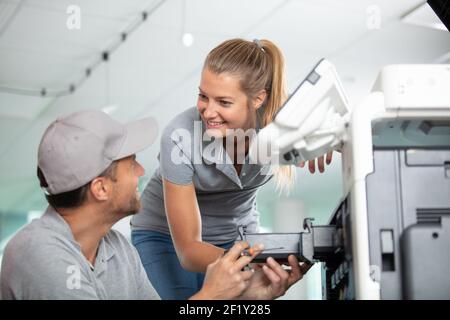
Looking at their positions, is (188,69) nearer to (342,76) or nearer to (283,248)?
(342,76)

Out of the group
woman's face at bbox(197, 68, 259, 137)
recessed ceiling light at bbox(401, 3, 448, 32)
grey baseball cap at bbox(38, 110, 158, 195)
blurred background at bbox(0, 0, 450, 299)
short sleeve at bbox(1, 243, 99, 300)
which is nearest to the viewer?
short sleeve at bbox(1, 243, 99, 300)

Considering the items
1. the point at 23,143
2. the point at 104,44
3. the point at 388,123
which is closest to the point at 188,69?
the point at 104,44

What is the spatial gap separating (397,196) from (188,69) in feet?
11.3

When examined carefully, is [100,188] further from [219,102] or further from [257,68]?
[257,68]

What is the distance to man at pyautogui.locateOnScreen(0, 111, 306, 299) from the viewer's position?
4.02ft

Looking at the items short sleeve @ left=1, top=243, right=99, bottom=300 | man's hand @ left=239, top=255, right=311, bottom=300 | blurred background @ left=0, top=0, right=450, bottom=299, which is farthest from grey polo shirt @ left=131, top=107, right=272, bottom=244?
blurred background @ left=0, top=0, right=450, bottom=299

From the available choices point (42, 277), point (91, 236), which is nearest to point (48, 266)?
point (42, 277)

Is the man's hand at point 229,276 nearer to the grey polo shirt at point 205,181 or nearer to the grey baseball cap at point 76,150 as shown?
the grey baseball cap at point 76,150

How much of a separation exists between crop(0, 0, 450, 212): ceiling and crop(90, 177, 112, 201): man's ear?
237 centimetres

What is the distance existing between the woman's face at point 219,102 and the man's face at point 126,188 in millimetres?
338

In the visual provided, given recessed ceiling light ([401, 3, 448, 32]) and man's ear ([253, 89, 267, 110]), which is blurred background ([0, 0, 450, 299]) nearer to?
recessed ceiling light ([401, 3, 448, 32])
